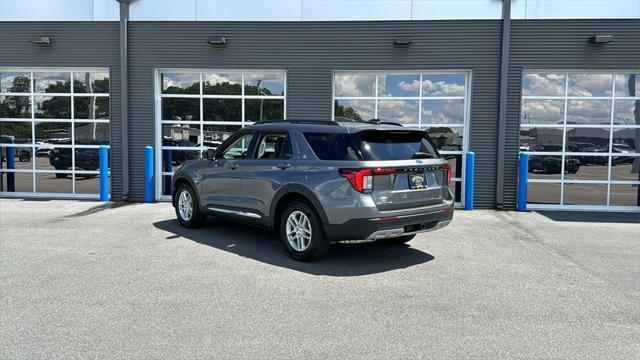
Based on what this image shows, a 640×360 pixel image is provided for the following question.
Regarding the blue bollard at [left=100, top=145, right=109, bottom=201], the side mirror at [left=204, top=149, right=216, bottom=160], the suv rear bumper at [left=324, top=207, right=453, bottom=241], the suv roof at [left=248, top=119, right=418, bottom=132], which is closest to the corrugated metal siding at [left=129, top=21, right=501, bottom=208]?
the blue bollard at [left=100, top=145, right=109, bottom=201]

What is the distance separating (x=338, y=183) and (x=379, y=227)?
2.26 ft

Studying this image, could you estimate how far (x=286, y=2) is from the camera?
1105cm

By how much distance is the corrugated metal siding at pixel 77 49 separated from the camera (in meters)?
11.4

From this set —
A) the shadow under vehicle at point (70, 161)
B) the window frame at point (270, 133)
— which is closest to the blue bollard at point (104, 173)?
the shadow under vehicle at point (70, 161)

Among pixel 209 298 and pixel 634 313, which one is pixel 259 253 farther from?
pixel 634 313

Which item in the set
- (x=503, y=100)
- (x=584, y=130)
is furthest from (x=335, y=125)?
(x=584, y=130)

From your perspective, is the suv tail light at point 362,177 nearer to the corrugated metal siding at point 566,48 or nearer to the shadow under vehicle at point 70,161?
the corrugated metal siding at point 566,48

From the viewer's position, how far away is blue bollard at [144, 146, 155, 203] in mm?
11016

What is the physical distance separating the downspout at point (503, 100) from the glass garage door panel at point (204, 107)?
4.73 meters

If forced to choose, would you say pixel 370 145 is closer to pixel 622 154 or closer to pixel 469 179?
pixel 469 179

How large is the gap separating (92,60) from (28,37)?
1.65 metres

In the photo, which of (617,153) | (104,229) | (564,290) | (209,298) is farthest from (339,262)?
(617,153)

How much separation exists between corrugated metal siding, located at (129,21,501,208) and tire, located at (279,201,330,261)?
5.10m

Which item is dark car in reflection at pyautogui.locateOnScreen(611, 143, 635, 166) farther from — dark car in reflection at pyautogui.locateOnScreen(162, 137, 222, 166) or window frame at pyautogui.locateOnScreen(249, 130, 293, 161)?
dark car in reflection at pyautogui.locateOnScreen(162, 137, 222, 166)
